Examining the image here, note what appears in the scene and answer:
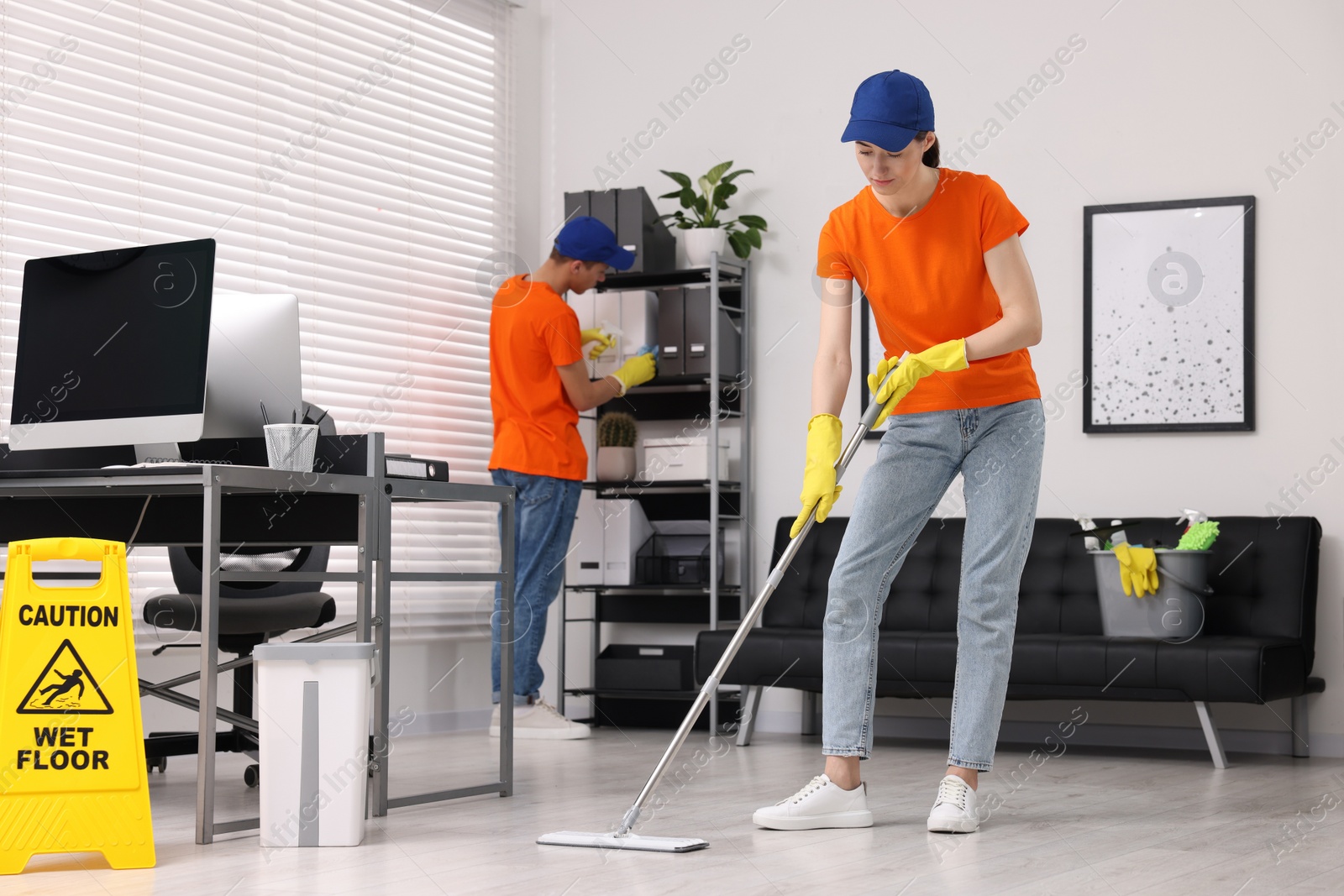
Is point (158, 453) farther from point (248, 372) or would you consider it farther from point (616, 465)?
point (616, 465)

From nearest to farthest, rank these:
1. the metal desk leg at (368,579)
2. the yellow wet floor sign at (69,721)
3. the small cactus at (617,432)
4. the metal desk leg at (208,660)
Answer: the yellow wet floor sign at (69,721), the metal desk leg at (208,660), the metal desk leg at (368,579), the small cactus at (617,432)

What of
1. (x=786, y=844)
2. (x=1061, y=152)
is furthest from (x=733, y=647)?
(x=1061, y=152)

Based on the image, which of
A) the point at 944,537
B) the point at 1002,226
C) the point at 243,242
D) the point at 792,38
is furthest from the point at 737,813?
the point at 792,38

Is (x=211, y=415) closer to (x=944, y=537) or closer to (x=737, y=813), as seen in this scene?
(x=737, y=813)

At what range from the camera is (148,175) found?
4250mm

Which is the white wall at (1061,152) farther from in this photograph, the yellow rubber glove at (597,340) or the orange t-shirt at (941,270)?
the orange t-shirt at (941,270)

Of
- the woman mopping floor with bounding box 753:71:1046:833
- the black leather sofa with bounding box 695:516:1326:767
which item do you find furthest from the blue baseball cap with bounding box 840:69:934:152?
the black leather sofa with bounding box 695:516:1326:767

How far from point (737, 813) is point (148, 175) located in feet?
8.51

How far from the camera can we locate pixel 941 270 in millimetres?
2701

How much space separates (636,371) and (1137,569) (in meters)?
1.79

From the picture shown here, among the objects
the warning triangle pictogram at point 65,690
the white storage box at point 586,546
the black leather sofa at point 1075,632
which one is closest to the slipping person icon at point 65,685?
the warning triangle pictogram at point 65,690

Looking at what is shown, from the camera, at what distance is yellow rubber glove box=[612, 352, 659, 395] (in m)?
4.99

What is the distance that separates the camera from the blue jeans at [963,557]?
2721 millimetres

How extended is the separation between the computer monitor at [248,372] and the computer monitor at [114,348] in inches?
6.5
